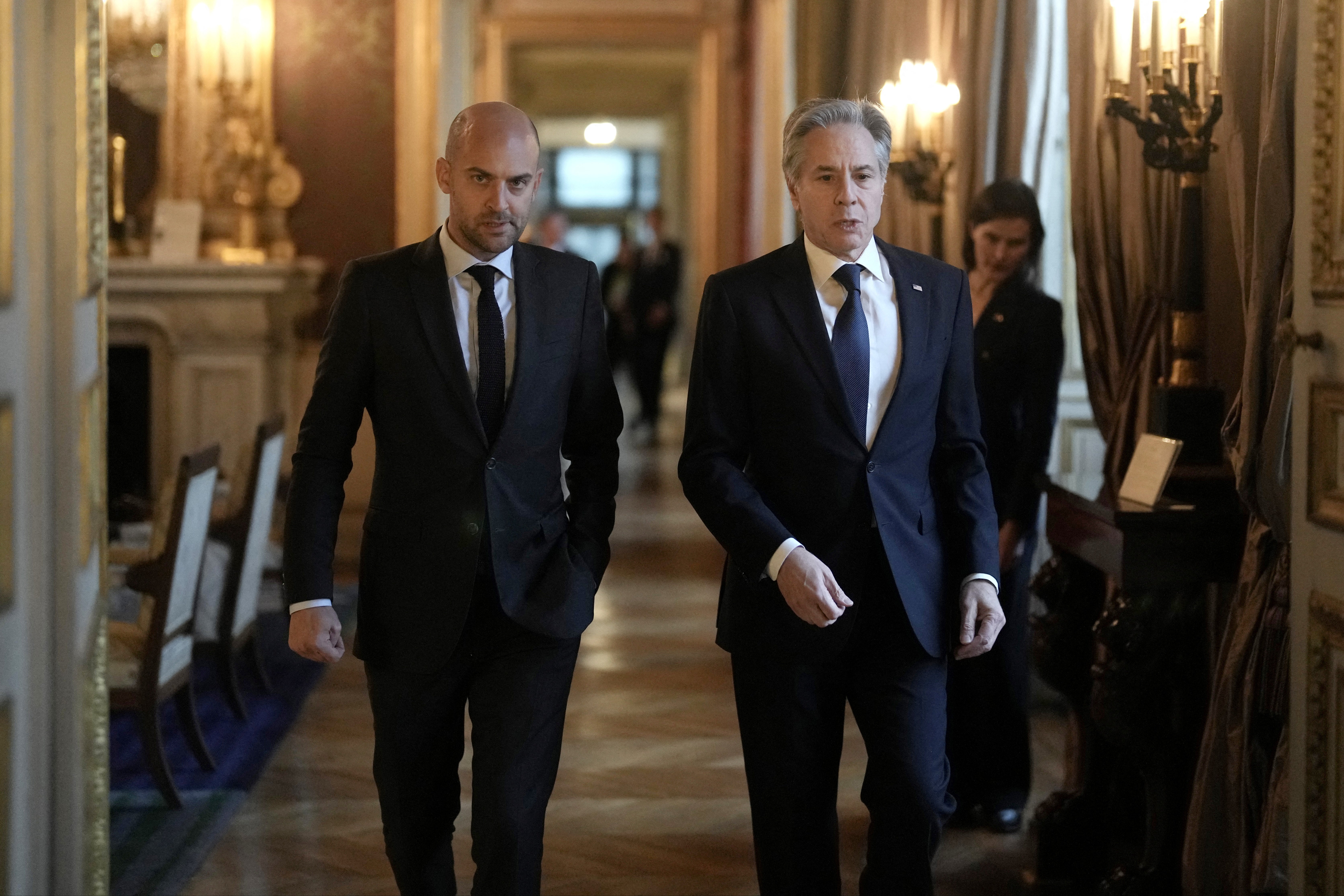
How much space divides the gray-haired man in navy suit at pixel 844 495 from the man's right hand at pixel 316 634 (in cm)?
62

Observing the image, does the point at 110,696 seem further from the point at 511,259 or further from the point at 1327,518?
the point at 1327,518

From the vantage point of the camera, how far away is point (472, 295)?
8.57ft

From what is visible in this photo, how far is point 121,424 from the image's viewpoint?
811cm

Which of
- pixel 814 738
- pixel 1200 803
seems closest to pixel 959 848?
pixel 1200 803

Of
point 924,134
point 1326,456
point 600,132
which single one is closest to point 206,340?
point 924,134

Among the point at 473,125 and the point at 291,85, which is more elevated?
the point at 291,85

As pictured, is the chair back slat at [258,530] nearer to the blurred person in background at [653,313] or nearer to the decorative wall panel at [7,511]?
the decorative wall panel at [7,511]

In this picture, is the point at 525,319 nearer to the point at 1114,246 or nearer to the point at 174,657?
the point at 1114,246

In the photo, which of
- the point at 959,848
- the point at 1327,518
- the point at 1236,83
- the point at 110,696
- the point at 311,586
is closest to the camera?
the point at 1327,518

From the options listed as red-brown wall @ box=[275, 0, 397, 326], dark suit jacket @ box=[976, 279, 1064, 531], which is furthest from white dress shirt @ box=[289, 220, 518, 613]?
red-brown wall @ box=[275, 0, 397, 326]

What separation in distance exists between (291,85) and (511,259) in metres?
5.99

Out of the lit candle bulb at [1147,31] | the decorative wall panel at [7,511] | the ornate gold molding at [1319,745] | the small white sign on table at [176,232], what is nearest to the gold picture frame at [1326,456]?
the ornate gold molding at [1319,745]

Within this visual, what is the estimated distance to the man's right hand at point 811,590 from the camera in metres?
2.32

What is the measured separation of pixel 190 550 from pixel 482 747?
2030mm
